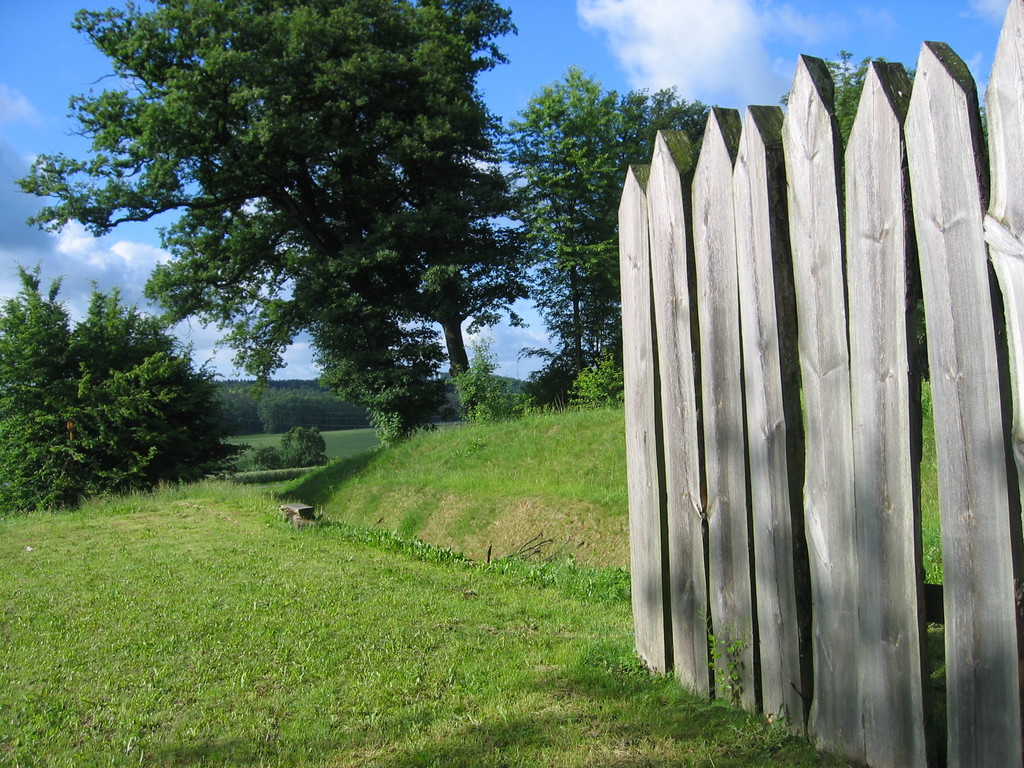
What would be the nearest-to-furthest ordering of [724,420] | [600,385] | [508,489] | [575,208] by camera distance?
[724,420], [508,489], [600,385], [575,208]

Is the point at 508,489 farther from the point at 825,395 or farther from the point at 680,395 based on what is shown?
the point at 825,395

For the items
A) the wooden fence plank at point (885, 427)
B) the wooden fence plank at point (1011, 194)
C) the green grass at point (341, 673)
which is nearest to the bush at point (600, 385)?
the green grass at point (341, 673)

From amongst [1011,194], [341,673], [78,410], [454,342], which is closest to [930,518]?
[341,673]

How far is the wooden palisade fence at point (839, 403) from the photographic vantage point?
240 cm

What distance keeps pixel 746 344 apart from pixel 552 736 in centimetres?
177

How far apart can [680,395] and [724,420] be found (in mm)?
354

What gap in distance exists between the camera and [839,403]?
116 inches

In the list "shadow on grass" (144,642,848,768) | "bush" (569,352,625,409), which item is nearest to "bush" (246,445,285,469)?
"bush" (569,352,625,409)

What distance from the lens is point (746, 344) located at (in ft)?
11.1

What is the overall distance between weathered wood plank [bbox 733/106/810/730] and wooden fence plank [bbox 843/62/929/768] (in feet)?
1.11

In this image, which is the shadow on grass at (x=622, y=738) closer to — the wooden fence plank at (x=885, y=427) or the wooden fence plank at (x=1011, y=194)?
the wooden fence plank at (x=885, y=427)

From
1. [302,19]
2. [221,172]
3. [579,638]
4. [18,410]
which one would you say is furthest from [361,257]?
[579,638]

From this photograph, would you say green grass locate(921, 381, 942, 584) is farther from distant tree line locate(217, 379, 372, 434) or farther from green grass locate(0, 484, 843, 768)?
distant tree line locate(217, 379, 372, 434)

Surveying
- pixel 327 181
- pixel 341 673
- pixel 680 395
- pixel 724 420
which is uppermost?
pixel 327 181
